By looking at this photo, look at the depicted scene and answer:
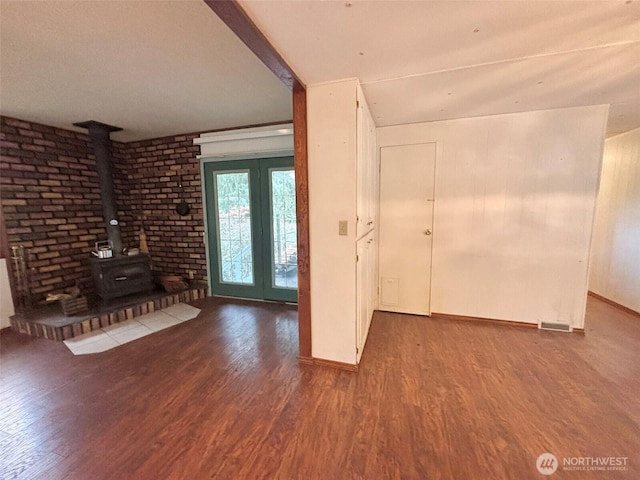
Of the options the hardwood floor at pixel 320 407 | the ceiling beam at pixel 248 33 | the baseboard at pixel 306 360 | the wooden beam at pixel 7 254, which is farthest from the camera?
the wooden beam at pixel 7 254

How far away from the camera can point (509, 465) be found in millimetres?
1352

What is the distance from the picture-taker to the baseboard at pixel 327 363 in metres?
2.13

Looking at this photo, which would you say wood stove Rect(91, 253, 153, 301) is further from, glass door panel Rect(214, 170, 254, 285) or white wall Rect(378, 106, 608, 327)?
white wall Rect(378, 106, 608, 327)

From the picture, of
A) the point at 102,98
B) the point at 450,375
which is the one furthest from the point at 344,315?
the point at 102,98

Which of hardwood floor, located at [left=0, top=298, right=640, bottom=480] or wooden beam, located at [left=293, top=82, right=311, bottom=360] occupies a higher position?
wooden beam, located at [left=293, top=82, right=311, bottom=360]

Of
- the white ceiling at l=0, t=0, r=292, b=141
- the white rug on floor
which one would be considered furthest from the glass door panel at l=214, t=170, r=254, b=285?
the white ceiling at l=0, t=0, r=292, b=141

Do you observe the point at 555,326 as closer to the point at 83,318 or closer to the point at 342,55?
the point at 342,55

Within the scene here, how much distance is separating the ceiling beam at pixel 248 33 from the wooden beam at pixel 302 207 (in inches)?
10.2

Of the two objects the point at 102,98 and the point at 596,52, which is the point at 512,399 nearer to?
the point at 596,52

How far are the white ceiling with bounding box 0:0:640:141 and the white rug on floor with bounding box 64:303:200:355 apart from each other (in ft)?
7.66

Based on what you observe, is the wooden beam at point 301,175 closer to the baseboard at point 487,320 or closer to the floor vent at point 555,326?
the baseboard at point 487,320

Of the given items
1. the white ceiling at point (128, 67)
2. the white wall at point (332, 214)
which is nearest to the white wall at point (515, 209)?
the white wall at point (332, 214)

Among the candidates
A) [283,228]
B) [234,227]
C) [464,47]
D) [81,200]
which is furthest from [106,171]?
[464,47]

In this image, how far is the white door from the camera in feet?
9.82
